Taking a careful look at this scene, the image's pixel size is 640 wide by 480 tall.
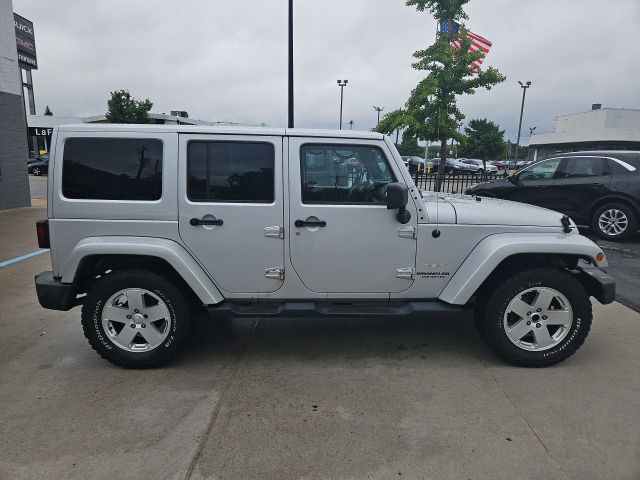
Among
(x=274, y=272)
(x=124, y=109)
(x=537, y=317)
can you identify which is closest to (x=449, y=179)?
(x=537, y=317)

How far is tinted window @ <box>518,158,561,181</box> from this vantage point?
9445 millimetres

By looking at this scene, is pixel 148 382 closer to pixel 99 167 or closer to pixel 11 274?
pixel 99 167

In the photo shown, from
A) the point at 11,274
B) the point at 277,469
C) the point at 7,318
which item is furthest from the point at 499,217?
the point at 11,274

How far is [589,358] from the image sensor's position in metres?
3.88

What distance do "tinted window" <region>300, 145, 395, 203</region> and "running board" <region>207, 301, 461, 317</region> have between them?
844mm

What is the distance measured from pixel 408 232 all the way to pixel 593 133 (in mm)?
57225

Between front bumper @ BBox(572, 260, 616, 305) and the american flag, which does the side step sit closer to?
front bumper @ BBox(572, 260, 616, 305)

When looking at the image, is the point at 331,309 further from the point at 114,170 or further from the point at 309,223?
the point at 114,170

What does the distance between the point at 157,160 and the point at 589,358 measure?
12.7ft

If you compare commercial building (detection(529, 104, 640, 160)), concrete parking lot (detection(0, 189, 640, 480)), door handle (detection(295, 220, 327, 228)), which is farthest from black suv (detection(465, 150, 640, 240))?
commercial building (detection(529, 104, 640, 160))

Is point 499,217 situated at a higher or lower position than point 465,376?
higher

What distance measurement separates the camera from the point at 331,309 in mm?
3684

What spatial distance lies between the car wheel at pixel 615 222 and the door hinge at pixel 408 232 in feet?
22.8

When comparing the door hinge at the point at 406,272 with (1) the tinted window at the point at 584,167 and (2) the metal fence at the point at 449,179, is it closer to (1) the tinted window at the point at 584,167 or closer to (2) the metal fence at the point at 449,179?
(1) the tinted window at the point at 584,167
